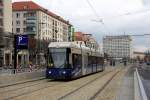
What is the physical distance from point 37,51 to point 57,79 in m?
56.2

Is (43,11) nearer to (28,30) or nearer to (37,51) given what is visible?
(28,30)

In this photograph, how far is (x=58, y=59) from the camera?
114ft

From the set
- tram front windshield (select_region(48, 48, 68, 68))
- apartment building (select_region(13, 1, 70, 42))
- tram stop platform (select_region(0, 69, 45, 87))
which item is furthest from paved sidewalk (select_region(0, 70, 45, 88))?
apartment building (select_region(13, 1, 70, 42))

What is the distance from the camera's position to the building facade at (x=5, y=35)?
291ft

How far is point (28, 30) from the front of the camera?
146m

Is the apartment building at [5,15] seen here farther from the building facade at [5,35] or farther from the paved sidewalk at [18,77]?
the paved sidewalk at [18,77]

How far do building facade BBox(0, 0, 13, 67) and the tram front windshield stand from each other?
48.8 meters

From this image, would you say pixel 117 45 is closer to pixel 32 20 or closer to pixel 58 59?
pixel 32 20

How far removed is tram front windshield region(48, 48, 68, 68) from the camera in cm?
3475

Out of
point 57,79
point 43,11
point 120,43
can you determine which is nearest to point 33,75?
point 57,79

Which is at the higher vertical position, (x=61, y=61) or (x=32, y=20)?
(x=32, y=20)

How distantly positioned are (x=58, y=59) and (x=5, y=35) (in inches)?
2216

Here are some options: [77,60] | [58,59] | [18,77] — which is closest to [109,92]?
[58,59]

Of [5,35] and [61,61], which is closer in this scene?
[61,61]
